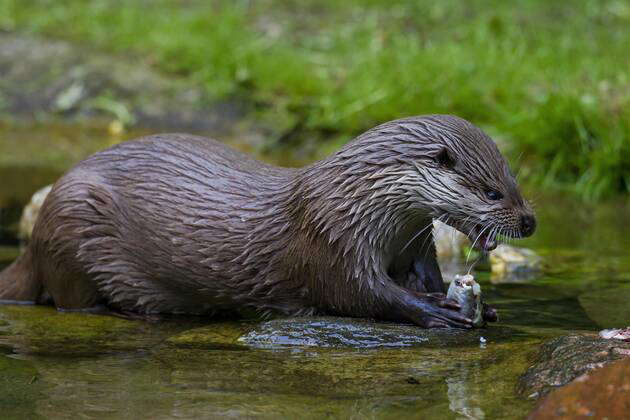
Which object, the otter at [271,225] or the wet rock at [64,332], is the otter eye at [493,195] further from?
the wet rock at [64,332]

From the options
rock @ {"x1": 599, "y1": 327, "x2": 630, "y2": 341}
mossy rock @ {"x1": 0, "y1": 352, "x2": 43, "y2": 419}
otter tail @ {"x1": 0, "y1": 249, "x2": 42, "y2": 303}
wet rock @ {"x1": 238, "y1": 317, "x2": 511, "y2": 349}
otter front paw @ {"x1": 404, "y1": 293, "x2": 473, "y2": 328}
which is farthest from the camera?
otter tail @ {"x1": 0, "y1": 249, "x2": 42, "y2": 303}

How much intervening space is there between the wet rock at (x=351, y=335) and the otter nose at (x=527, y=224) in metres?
0.35

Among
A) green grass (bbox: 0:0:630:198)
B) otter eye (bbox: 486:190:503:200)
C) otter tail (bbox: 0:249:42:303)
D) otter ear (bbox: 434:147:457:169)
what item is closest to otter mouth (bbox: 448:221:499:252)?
otter eye (bbox: 486:190:503:200)

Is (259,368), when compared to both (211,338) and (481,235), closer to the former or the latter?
(211,338)

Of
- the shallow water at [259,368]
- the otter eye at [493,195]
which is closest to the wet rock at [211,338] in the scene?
the shallow water at [259,368]

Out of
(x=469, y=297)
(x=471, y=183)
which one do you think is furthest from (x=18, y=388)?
(x=471, y=183)

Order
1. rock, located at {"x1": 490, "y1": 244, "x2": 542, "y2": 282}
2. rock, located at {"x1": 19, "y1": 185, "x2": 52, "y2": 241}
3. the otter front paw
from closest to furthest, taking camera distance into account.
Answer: the otter front paw → rock, located at {"x1": 490, "y1": 244, "x2": 542, "y2": 282} → rock, located at {"x1": 19, "y1": 185, "x2": 52, "y2": 241}

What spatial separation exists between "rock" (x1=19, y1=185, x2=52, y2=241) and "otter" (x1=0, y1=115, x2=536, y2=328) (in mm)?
969

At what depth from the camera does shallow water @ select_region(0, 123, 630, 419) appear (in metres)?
2.85

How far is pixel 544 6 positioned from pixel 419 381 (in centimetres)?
767

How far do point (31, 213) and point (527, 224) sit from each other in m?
2.80

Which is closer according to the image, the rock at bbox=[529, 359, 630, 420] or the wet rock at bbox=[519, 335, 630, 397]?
the rock at bbox=[529, 359, 630, 420]

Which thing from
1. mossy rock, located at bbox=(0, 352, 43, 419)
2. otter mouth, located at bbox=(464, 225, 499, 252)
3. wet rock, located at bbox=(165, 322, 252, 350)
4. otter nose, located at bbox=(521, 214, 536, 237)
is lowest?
mossy rock, located at bbox=(0, 352, 43, 419)

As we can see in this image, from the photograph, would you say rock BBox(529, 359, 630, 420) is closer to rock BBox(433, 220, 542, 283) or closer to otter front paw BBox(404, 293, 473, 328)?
otter front paw BBox(404, 293, 473, 328)
